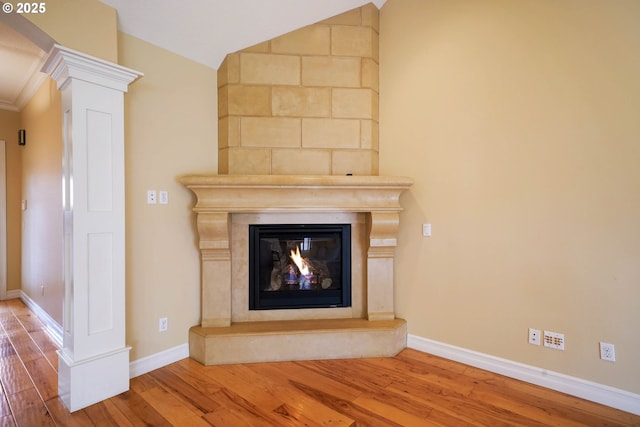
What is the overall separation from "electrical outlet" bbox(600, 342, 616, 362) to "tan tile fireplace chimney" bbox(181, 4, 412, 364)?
1256 mm

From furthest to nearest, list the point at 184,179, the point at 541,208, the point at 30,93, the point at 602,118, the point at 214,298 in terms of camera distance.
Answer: the point at 30,93, the point at 214,298, the point at 184,179, the point at 541,208, the point at 602,118

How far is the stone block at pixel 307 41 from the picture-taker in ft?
8.79

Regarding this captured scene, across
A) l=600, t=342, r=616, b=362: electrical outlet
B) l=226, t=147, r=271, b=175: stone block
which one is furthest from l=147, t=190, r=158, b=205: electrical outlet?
l=600, t=342, r=616, b=362: electrical outlet

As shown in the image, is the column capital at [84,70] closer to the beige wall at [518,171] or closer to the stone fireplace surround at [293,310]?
the stone fireplace surround at [293,310]

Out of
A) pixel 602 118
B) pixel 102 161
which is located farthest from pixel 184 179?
pixel 602 118

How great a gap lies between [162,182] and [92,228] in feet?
2.00

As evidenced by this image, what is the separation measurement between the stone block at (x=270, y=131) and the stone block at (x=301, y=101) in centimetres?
8

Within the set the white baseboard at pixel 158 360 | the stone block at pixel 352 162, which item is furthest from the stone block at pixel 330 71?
the white baseboard at pixel 158 360

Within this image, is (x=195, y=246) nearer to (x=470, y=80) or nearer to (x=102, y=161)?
(x=102, y=161)

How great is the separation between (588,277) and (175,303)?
9.45ft

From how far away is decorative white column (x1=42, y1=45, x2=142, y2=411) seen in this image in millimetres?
1840

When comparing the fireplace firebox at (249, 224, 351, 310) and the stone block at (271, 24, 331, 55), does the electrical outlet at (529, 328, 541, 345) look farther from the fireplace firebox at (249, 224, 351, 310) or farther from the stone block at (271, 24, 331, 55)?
the stone block at (271, 24, 331, 55)

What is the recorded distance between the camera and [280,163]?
2660mm

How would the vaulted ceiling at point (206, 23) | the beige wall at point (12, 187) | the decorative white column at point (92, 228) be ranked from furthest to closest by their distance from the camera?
the beige wall at point (12, 187)
the vaulted ceiling at point (206, 23)
the decorative white column at point (92, 228)
